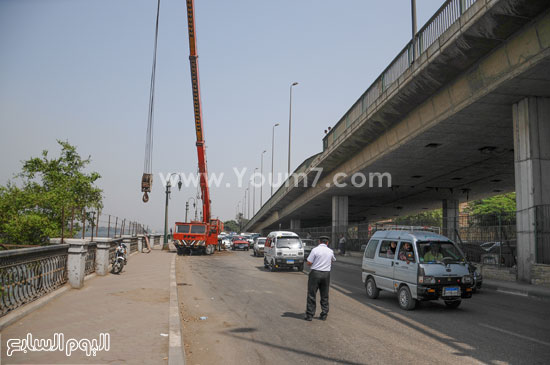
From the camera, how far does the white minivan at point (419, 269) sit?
1023 centimetres

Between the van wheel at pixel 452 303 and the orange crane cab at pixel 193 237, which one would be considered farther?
the orange crane cab at pixel 193 237

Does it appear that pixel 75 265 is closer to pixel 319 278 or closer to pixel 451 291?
pixel 319 278

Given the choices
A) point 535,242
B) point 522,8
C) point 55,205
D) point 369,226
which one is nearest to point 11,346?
point 522,8

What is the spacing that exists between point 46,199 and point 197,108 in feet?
39.0

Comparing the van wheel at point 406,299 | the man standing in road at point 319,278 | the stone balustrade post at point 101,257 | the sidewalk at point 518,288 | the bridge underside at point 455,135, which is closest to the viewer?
the man standing in road at point 319,278

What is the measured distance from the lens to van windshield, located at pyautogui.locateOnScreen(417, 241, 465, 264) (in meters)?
10.7

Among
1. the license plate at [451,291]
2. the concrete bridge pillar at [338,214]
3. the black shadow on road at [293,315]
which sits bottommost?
the black shadow on road at [293,315]

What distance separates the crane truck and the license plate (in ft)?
78.1

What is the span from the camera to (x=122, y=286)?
1339 centimetres

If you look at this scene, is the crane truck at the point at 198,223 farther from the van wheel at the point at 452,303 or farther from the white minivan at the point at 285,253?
the van wheel at the point at 452,303

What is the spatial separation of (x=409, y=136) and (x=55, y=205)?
75.7 ft

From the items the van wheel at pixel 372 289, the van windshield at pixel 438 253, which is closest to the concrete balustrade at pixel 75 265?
the van wheel at pixel 372 289

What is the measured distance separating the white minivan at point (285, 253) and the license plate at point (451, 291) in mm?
11199

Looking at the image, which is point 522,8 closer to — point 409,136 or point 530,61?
point 530,61
